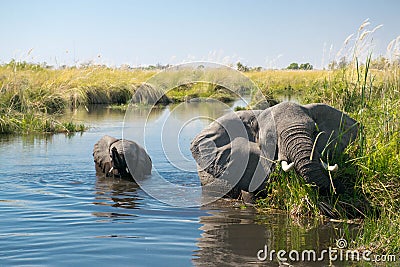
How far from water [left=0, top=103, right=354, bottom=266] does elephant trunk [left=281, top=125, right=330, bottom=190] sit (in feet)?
1.82

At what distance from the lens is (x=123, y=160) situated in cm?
1095

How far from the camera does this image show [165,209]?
859 centimetres

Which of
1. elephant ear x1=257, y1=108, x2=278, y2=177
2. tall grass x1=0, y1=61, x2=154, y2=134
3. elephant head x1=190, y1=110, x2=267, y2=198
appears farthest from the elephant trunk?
tall grass x1=0, y1=61, x2=154, y2=134

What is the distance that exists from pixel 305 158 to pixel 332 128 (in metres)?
1.24

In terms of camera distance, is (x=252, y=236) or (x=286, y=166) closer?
(x=252, y=236)

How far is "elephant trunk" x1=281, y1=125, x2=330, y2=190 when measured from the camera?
760 cm

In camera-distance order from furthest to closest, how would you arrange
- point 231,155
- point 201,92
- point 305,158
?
point 201,92, point 231,155, point 305,158

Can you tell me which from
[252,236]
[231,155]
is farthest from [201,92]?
[252,236]

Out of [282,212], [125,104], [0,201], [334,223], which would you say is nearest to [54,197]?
[0,201]

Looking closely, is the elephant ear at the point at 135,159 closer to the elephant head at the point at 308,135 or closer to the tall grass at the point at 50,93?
the elephant head at the point at 308,135

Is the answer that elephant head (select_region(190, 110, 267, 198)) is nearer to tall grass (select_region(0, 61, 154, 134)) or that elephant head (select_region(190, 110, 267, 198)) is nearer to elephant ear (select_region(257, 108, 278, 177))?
elephant ear (select_region(257, 108, 278, 177))

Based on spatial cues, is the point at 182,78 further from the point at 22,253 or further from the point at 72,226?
the point at 22,253

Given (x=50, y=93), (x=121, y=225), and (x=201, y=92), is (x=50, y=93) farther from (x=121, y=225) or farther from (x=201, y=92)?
(x=121, y=225)

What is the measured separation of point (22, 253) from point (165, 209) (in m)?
2.58
